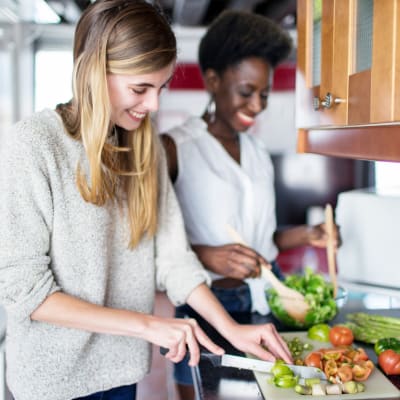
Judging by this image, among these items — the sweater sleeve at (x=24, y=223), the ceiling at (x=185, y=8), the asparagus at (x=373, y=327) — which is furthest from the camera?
the ceiling at (x=185, y=8)

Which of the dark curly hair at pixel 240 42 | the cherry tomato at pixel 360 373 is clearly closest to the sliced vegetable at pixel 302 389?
the cherry tomato at pixel 360 373

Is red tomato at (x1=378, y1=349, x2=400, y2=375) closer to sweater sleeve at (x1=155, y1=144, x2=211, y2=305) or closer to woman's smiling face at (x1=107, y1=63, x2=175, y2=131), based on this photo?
sweater sleeve at (x1=155, y1=144, x2=211, y2=305)

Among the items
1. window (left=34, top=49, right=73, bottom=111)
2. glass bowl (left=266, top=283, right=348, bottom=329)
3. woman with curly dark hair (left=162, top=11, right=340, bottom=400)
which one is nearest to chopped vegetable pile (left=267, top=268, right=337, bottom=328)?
glass bowl (left=266, top=283, right=348, bottom=329)

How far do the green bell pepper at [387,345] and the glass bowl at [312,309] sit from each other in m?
0.21

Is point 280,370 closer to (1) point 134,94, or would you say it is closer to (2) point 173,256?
(2) point 173,256

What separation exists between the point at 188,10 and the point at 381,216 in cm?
218

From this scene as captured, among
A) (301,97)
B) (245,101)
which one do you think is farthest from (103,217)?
(245,101)

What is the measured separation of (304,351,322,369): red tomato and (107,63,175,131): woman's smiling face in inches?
23.8

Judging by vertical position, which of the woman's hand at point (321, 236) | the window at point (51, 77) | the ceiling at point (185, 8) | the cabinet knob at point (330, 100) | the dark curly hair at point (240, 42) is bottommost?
the woman's hand at point (321, 236)

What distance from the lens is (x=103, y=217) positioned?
3.73ft

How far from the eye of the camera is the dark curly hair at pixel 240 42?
66.6 inches

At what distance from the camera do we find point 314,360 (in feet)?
3.83

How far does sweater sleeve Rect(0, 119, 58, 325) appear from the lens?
100 centimetres

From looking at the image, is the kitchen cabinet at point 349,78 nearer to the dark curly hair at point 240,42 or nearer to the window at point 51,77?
the dark curly hair at point 240,42
